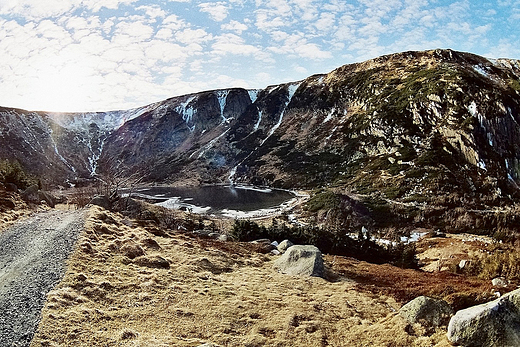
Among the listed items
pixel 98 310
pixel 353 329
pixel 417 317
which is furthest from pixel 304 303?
pixel 98 310

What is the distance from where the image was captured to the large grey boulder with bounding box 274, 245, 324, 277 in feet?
85.5

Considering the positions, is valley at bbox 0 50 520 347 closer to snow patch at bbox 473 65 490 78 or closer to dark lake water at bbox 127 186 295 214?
dark lake water at bbox 127 186 295 214

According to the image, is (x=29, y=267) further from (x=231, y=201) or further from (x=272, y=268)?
(x=231, y=201)

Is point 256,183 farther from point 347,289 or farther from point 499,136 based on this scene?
point 347,289

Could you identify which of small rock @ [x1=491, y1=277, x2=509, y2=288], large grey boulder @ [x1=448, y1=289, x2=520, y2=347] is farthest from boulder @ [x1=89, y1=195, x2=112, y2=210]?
large grey boulder @ [x1=448, y1=289, x2=520, y2=347]

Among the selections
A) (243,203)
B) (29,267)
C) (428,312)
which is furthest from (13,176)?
(243,203)

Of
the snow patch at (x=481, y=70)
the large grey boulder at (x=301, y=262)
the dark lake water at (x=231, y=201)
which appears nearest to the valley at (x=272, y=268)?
the large grey boulder at (x=301, y=262)

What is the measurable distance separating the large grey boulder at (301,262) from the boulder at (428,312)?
974 cm

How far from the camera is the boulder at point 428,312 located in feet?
51.2

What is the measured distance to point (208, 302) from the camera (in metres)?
18.8

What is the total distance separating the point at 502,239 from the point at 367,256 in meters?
34.2

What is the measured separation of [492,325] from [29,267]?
75.7 ft

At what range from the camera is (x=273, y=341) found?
50.4 ft

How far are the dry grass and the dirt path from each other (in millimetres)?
611
